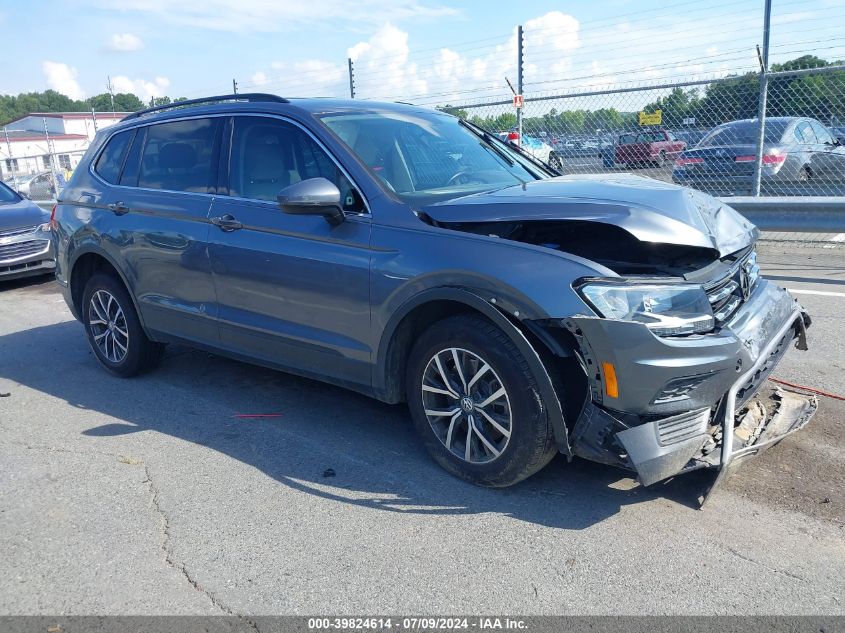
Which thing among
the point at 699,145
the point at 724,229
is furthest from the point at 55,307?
the point at 699,145

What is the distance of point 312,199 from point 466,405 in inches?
51.1

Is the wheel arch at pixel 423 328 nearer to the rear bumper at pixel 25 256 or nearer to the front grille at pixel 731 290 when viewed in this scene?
the front grille at pixel 731 290

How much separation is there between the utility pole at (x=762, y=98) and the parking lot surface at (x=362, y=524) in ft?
17.5

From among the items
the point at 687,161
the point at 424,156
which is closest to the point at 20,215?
the point at 424,156

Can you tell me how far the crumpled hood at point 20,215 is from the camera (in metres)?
9.70

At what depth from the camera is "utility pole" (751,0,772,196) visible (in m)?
8.59

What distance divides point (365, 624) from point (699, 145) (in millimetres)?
9582

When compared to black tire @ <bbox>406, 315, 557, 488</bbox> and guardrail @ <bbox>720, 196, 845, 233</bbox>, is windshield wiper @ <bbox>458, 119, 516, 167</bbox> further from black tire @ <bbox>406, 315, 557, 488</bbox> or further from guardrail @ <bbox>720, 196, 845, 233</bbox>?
guardrail @ <bbox>720, 196, 845, 233</bbox>

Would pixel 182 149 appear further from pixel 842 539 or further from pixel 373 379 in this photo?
pixel 842 539

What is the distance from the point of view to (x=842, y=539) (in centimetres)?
307

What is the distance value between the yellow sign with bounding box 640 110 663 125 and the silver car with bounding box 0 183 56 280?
8.09 meters

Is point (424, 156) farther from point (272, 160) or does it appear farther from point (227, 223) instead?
point (227, 223)

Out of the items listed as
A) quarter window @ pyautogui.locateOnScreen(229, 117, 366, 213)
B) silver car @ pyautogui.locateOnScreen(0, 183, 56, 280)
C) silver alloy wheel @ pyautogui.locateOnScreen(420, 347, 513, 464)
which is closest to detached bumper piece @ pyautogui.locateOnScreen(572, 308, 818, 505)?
silver alloy wheel @ pyautogui.locateOnScreen(420, 347, 513, 464)

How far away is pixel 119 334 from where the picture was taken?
5629 millimetres
